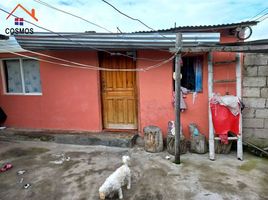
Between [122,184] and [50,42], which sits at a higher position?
[50,42]

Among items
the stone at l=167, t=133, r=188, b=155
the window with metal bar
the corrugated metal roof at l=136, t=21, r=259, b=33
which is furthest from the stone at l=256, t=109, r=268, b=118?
the window with metal bar

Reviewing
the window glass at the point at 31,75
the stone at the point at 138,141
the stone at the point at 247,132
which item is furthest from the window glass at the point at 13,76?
the stone at the point at 247,132

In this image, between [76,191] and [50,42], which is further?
[50,42]

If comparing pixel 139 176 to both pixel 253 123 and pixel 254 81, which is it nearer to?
pixel 253 123

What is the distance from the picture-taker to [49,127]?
279 inches

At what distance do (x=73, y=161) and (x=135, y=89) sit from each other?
2.50m

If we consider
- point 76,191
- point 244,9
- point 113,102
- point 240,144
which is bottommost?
point 76,191

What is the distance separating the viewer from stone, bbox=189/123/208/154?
5.31 metres

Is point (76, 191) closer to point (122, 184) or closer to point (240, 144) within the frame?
point (122, 184)

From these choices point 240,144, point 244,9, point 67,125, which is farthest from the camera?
point 244,9

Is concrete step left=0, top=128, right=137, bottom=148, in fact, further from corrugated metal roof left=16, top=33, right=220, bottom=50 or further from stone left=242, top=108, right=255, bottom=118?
stone left=242, top=108, right=255, bottom=118

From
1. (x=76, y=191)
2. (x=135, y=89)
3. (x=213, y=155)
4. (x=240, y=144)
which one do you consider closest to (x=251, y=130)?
(x=240, y=144)

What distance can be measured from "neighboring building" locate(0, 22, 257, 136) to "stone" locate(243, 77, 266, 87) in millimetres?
308

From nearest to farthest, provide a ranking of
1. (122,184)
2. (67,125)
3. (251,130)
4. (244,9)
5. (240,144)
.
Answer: (122,184) < (240,144) < (251,130) < (67,125) < (244,9)
